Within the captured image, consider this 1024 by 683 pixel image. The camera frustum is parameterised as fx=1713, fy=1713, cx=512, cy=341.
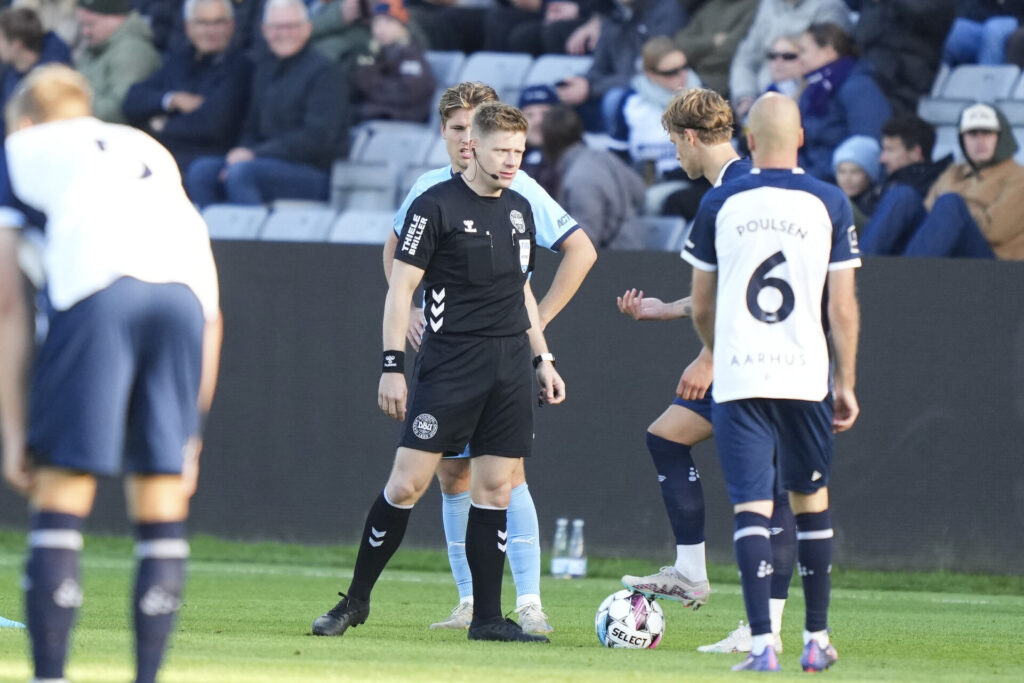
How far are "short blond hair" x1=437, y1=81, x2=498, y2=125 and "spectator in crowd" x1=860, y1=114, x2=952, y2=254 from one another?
455 cm

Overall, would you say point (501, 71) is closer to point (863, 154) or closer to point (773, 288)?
point (863, 154)

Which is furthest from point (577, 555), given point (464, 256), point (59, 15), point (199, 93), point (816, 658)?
point (59, 15)

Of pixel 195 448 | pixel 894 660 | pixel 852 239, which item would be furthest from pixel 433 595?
pixel 195 448

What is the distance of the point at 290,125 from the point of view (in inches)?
543

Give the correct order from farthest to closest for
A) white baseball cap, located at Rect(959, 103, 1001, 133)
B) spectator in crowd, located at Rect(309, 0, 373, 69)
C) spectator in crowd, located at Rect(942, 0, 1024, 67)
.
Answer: spectator in crowd, located at Rect(309, 0, 373, 69)
spectator in crowd, located at Rect(942, 0, 1024, 67)
white baseball cap, located at Rect(959, 103, 1001, 133)

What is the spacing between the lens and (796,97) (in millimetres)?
12391

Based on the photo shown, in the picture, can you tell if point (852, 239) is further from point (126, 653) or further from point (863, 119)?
point (863, 119)

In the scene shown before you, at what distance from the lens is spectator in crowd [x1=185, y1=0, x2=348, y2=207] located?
13664 mm

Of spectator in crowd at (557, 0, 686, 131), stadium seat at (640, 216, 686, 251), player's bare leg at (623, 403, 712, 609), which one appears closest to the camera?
player's bare leg at (623, 403, 712, 609)

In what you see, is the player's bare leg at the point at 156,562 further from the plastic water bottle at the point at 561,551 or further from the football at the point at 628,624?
the plastic water bottle at the point at 561,551

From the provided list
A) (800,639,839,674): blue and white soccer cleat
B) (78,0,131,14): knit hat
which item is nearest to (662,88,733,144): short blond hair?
(800,639,839,674): blue and white soccer cleat

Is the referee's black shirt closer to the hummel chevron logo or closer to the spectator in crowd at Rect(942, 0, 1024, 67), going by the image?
the hummel chevron logo

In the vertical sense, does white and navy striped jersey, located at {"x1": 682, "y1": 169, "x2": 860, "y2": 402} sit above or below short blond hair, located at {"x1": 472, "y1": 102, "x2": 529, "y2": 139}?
below

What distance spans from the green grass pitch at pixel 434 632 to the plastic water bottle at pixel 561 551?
0.21m
